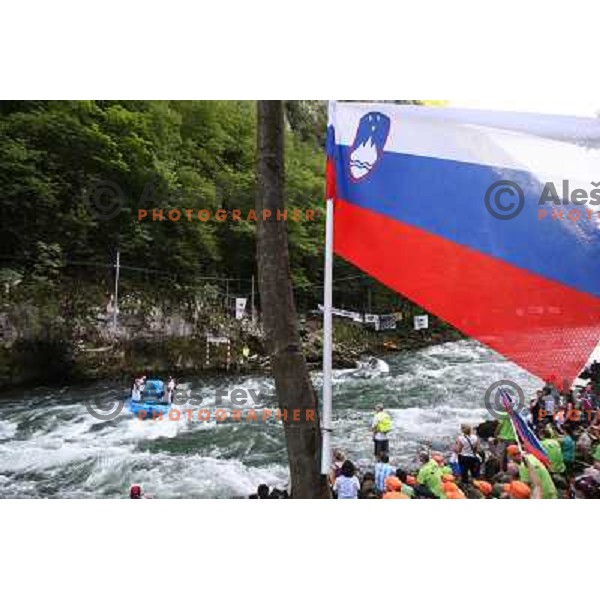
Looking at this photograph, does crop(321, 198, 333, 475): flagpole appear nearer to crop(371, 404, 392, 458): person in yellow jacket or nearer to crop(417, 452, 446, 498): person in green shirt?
crop(371, 404, 392, 458): person in yellow jacket

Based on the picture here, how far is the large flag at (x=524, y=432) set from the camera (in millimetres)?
3945

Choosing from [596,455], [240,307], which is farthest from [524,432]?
[240,307]

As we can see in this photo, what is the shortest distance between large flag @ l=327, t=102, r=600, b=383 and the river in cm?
64

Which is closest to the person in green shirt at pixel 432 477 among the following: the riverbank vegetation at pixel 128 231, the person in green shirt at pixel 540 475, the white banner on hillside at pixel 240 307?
the person in green shirt at pixel 540 475

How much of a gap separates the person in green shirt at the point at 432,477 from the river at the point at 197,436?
0.42 ft

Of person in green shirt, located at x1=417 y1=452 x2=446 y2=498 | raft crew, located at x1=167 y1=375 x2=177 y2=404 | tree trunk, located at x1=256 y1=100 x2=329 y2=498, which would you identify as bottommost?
person in green shirt, located at x1=417 y1=452 x2=446 y2=498

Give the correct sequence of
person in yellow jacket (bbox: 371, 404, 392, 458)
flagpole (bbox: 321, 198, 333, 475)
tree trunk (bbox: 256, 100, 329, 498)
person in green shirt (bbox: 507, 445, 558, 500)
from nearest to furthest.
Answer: tree trunk (bbox: 256, 100, 329, 498), flagpole (bbox: 321, 198, 333, 475), person in green shirt (bbox: 507, 445, 558, 500), person in yellow jacket (bbox: 371, 404, 392, 458)

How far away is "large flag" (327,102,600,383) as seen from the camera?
3371 mm

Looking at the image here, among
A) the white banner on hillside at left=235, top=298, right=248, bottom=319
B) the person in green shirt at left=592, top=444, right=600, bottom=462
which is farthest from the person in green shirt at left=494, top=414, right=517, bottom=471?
the white banner on hillside at left=235, top=298, right=248, bottom=319

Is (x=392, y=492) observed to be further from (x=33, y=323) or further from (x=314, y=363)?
(x=33, y=323)

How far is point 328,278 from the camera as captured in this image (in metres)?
3.25

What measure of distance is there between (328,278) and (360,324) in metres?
0.98

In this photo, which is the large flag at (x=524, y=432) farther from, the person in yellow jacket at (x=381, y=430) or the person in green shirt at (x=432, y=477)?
the person in yellow jacket at (x=381, y=430)
